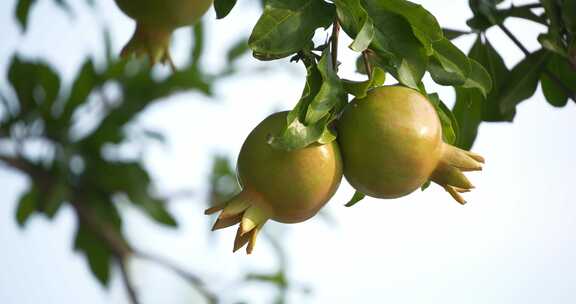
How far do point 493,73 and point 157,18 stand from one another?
26.0 inches

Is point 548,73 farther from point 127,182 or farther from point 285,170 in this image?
point 127,182

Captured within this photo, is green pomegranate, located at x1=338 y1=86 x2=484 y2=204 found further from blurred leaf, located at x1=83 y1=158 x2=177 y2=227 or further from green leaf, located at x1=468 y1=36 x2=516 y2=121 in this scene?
blurred leaf, located at x1=83 y1=158 x2=177 y2=227

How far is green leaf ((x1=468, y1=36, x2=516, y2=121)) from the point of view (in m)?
1.65

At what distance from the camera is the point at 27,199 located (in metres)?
3.11

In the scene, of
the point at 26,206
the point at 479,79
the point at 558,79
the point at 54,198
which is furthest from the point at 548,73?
the point at 26,206

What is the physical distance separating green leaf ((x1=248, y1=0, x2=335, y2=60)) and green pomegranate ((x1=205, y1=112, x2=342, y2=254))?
0.09 m

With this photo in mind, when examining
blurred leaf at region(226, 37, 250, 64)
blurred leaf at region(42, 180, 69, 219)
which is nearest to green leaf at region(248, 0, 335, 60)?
blurred leaf at region(42, 180, 69, 219)

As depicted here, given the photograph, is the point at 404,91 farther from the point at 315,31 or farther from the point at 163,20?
the point at 163,20

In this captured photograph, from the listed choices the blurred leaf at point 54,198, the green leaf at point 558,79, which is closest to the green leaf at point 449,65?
the green leaf at point 558,79

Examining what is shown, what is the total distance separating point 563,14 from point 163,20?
701 mm

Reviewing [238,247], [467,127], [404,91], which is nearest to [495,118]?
[467,127]

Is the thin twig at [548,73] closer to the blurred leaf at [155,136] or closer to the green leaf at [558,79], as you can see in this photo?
the green leaf at [558,79]

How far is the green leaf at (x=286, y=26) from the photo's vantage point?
43.9 inches

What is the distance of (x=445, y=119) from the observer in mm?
1262
